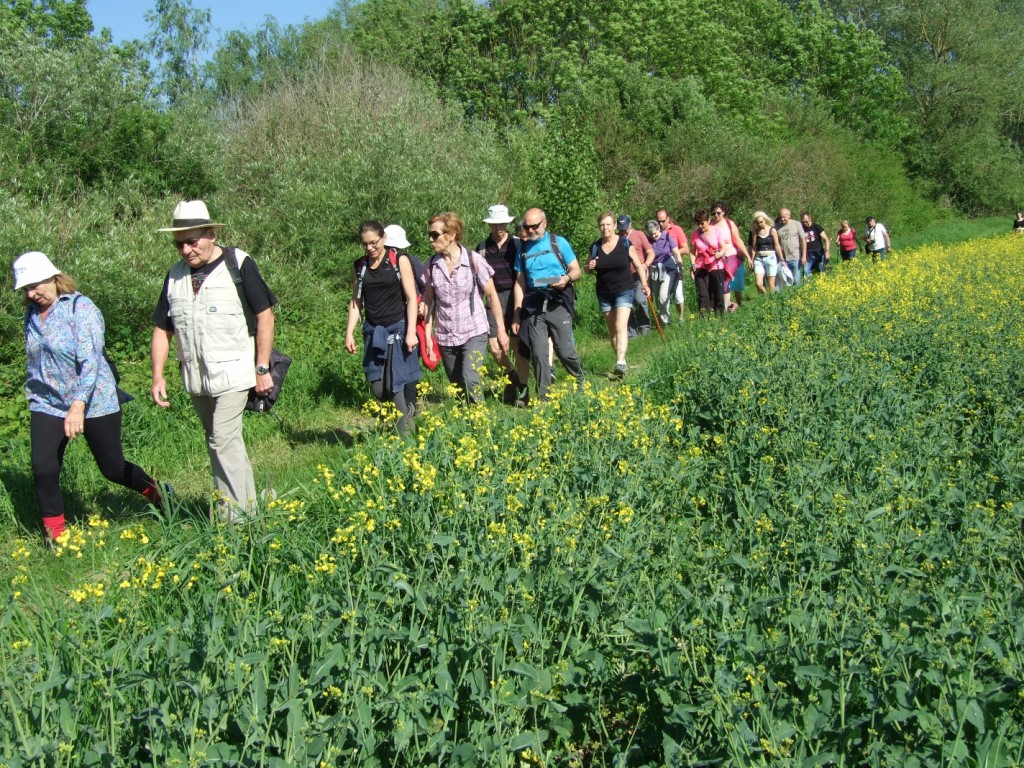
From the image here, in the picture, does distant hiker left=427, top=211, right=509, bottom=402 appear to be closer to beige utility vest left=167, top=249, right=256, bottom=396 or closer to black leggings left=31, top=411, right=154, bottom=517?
beige utility vest left=167, top=249, right=256, bottom=396

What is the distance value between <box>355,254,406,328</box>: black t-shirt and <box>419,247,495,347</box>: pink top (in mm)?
376

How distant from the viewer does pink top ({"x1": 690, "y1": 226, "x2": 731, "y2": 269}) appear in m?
13.8

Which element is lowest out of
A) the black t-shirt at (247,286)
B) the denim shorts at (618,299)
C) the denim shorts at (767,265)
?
the denim shorts at (767,265)

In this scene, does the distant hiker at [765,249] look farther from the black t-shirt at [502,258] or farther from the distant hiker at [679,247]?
the black t-shirt at [502,258]

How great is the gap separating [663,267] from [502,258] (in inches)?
217

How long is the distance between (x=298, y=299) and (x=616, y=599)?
463 inches

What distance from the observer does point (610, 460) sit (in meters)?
5.24

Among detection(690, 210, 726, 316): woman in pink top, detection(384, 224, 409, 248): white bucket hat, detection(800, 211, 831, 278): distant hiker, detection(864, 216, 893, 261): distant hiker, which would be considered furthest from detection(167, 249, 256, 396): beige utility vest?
detection(864, 216, 893, 261): distant hiker

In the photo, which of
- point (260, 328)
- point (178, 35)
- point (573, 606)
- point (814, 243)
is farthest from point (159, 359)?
point (178, 35)

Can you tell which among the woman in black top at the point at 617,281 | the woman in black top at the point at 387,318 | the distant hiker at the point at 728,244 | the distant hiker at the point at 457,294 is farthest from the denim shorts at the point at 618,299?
the distant hiker at the point at 728,244

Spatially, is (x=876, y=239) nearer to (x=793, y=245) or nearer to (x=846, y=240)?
(x=846, y=240)

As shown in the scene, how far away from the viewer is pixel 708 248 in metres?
13.8

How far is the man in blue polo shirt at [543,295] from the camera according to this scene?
343 inches

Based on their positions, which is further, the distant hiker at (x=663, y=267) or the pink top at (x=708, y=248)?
the distant hiker at (x=663, y=267)
